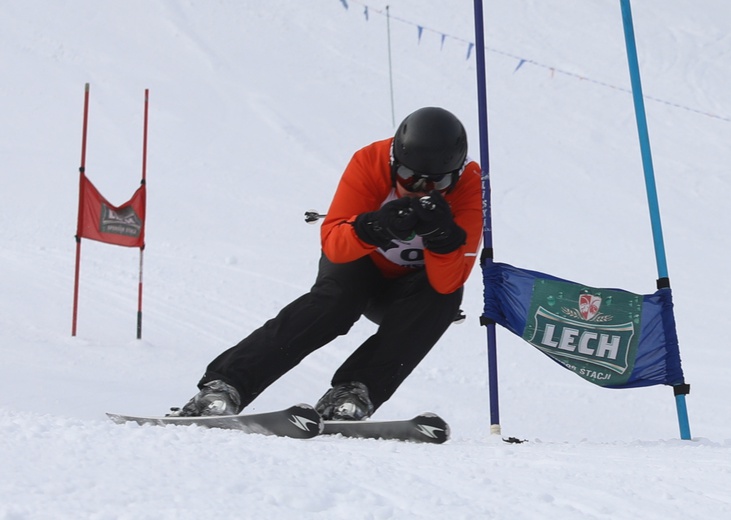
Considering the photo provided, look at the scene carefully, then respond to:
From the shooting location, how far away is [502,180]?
15.3 meters

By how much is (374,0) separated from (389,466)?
2152 centimetres

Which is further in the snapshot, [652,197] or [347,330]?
[652,197]

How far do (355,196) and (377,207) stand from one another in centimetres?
13

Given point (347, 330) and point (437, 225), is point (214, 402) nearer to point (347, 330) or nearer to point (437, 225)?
point (347, 330)

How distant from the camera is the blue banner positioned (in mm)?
3867

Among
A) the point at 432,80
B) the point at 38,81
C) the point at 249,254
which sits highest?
the point at 432,80

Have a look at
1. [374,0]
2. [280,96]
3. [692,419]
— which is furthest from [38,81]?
[692,419]

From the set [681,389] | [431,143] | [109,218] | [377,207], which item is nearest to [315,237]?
[109,218]

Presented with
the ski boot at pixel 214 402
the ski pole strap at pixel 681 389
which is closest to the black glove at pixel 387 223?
the ski boot at pixel 214 402

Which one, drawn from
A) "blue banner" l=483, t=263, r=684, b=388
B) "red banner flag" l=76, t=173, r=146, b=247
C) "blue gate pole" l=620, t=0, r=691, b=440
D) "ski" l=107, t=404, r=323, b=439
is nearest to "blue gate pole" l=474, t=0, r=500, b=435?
"blue banner" l=483, t=263, r=684, b=388

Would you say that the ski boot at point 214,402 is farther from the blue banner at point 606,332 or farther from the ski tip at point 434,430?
the blue banner at point 606,332

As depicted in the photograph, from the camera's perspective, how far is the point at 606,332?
3.88m

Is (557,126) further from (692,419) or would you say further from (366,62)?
(692,419)

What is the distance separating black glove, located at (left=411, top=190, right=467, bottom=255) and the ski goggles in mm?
180
